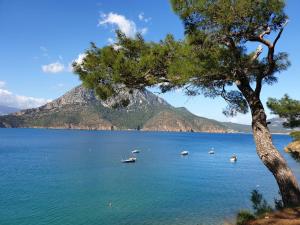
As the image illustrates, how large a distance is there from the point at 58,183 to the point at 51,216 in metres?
17.5

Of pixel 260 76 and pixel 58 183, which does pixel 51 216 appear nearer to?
pixel 58 183

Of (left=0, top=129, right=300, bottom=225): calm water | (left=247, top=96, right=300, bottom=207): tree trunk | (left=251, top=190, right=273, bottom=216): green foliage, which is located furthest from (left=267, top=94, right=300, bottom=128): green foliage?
(left=0, top=129, right=300, bottom=225): calm water

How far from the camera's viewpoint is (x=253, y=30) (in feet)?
40.4

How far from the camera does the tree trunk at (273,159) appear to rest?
12727mm

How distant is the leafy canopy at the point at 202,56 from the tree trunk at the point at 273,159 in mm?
756

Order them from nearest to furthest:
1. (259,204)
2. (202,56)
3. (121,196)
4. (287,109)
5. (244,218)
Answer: (202,56)
(244,218)
(259,204)
(287,109)
(121,196)

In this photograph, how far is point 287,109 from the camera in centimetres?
2095

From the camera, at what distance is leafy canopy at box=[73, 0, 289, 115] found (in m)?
11.7

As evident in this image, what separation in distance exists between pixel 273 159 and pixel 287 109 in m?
9.13

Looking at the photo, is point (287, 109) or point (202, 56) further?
point (287, 109)

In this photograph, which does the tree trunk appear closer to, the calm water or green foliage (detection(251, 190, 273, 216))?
green foliage (detection(251, 190, 273, 216))

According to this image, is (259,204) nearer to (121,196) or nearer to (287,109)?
(287,109)

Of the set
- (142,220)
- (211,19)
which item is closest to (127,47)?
(211,19)

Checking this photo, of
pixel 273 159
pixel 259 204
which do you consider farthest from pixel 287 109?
pixel 273 159
